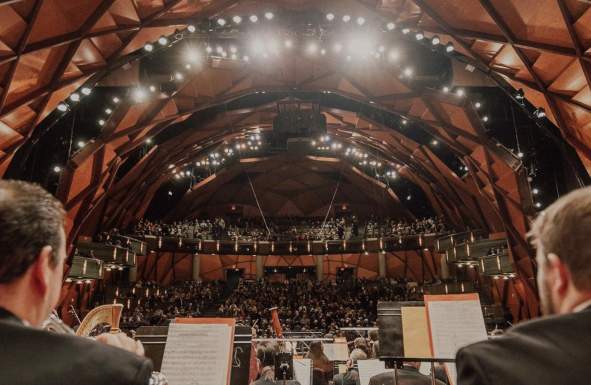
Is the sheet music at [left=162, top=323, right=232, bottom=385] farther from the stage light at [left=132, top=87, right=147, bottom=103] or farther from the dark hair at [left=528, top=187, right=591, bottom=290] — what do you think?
the stage light at [left=132, top=87, right=147, bottom=103]

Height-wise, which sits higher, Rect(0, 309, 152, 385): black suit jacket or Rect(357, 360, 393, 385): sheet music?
Rect(0, 309, 152, 385): black suit jacket

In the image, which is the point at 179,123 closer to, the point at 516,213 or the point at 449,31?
the point at 449,31

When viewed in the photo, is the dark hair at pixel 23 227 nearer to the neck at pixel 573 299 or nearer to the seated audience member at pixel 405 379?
the neck at pixel 573 299

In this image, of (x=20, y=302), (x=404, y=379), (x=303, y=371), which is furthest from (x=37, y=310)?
(x=303, y=371)

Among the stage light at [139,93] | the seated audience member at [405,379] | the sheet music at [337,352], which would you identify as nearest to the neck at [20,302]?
the seated audience member at [405,379]

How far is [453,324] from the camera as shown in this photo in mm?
3564

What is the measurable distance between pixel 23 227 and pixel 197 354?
1752 mm

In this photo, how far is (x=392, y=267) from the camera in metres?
33.6

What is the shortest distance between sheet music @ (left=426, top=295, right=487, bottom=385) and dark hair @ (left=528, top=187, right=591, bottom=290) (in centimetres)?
220

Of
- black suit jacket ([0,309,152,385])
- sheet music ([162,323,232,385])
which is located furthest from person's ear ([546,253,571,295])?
Result: sheet music ([162,323,232,385])

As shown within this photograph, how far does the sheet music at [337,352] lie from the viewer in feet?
33.8

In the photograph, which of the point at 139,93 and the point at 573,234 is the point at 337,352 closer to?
the point at 573,234

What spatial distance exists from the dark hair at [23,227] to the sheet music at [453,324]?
9.70 feet

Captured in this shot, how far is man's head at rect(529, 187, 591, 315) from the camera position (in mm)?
1458
